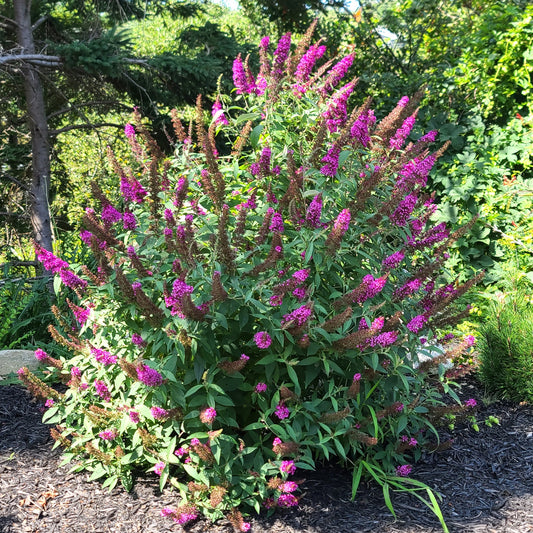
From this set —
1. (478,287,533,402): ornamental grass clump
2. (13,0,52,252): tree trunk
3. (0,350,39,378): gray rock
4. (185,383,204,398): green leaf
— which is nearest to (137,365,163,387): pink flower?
(185,383,204,398): green leaf

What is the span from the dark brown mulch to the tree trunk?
372 cm

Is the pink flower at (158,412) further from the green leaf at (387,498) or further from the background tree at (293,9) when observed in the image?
the background tree at (293,9)

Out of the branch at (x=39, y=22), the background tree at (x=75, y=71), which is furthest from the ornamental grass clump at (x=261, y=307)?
the branch at (x=39, y=22)

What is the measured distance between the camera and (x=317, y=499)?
2.98 meters

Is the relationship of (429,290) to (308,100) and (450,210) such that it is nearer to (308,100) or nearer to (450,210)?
(308,100)

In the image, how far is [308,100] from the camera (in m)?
2.96

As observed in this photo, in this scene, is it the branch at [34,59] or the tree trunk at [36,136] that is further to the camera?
the tree trunk at [36,136]

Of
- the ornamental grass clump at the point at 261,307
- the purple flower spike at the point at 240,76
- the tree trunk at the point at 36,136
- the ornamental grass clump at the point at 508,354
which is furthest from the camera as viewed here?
the tree trunk at the point at 36,136

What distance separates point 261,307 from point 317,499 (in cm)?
121

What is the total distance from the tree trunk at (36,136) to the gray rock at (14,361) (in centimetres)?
258

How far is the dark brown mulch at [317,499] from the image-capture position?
9.14 ft

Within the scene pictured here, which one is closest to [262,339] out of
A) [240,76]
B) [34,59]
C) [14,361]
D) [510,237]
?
[240,76]

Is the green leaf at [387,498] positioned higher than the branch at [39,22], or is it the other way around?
the branch at [39,22]

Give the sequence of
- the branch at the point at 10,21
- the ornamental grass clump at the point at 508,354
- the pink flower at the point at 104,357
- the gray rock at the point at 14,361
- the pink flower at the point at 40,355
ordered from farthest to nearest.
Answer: the branch at the point at 10,21 < the gray rock at the point at 14,361 < the ornamental grass clump at the point at 508,354 < the pink flower at the point at 40,355 < the pink flower at the point at 104,357
